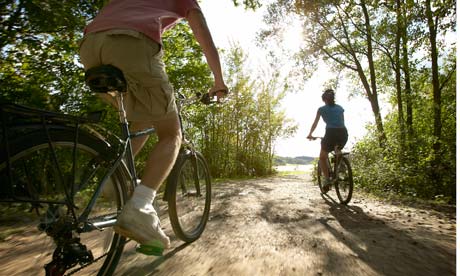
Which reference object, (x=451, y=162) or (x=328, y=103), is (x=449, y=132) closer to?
(x=451, y=162)

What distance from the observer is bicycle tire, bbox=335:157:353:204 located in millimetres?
5464

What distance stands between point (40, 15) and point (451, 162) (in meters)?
8.59

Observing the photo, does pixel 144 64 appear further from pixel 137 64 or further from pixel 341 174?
pixel 341 174

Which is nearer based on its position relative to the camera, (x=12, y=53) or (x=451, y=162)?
(x=12, y=53)

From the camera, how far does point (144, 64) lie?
1779 millimetres

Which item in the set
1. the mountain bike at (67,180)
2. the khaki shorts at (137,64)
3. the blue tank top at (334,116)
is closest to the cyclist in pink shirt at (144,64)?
the khaki shorts at (137,64)

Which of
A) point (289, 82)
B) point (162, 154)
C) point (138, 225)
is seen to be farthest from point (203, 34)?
point (289, 82)

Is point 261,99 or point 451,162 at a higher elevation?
point 261,99

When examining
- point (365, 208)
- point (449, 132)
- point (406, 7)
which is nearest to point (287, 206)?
point (365, 208)

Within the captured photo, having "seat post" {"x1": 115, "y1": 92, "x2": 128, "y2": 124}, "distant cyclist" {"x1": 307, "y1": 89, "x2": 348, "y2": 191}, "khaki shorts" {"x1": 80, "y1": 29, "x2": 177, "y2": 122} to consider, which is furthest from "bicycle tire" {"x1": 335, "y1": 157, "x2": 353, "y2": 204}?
"seat post" {"x1": 115, "y1": 92, "x2": 128, "y2": 124}

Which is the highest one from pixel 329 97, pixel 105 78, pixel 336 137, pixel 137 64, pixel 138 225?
pixel 329 97

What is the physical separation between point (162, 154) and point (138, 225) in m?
0.47

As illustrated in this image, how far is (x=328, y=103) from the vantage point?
6023mm

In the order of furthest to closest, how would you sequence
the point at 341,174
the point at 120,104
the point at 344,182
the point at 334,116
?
the point at 334,116
the point at 341,174
the point at 344,182
the point at 120,104
